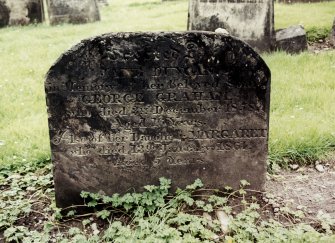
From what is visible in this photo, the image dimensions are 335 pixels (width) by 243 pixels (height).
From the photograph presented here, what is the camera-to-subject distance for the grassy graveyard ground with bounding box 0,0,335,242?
3.41 metres

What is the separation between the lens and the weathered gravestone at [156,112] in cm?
347

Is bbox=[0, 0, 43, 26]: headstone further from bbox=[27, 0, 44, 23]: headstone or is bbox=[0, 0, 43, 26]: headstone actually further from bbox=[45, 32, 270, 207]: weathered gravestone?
bbox=[45, 32, 270, 207]: weathered gravestone

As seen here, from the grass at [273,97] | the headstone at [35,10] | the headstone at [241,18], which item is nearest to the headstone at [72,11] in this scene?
the headstone at [35,10]

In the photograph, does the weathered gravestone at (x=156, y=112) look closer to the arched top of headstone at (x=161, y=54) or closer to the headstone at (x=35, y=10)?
the arched top of headstone at (x=161, y=54)

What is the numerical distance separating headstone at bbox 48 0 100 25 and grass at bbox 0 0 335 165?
1839mm

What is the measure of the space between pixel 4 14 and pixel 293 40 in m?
8.01

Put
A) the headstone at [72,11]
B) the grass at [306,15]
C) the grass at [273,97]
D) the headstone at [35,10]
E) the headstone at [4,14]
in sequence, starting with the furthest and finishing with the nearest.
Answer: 1. the headstone at [35,10]
2. the headstone at [72,11]
3. the headstone at [4,14]
4. the grass at [306,15]
5. the grass at [273,97]

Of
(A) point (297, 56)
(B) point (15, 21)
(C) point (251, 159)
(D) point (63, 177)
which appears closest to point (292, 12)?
(A) point (297, 56)

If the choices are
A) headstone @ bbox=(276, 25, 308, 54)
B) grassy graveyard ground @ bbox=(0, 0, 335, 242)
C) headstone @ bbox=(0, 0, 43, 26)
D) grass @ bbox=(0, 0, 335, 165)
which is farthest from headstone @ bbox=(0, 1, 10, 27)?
headstone @ bbox=(276, 25, 308, 54)

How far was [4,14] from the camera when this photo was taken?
12.1m

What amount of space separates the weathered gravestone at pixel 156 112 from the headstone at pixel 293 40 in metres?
4.64

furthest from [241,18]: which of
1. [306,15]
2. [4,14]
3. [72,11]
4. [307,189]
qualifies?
[4,14]

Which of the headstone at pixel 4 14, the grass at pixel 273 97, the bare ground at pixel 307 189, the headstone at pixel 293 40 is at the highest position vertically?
the headstone at pixel 4 14

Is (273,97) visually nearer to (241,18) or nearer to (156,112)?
(156,112)
